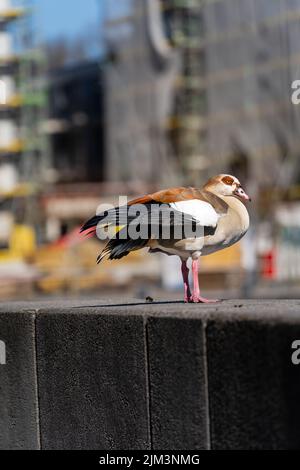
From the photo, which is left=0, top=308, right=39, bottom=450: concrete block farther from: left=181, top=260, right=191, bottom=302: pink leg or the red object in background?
the red object in background

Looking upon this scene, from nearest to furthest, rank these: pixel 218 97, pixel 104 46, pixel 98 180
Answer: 1. pixel 218 97
2. pixel 104 46
3. pixel 98 180

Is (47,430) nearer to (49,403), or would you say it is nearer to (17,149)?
(49,403)

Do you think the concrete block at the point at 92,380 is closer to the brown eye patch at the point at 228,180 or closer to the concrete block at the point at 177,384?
the concrete block at the point at 177,384

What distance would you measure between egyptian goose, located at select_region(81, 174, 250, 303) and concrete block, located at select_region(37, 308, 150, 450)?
357 millimetres

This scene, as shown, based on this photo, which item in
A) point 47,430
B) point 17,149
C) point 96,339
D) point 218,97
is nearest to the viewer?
point 96,339

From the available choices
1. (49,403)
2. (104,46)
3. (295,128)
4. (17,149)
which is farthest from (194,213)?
(17,149)

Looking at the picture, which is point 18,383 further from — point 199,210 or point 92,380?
point 199,210

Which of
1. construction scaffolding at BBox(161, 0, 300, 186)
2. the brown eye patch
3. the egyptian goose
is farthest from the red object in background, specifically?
construction scaffolding at BBox(161, 0, 300, 186)

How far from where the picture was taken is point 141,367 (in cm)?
512

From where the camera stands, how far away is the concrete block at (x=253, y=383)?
4250 millimetres

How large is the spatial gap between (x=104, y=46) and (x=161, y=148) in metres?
7.59

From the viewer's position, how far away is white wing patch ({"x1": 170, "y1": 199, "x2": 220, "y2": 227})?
17.1 feet

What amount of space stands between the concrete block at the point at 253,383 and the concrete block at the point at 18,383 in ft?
5.04

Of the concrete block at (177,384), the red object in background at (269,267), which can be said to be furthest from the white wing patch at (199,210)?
the red object in background at (269,267)
